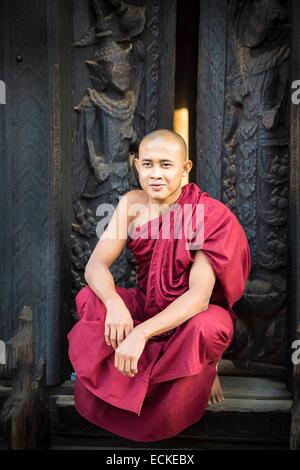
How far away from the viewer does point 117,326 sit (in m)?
2.82

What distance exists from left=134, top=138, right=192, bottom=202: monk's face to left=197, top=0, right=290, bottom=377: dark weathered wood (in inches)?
34.5

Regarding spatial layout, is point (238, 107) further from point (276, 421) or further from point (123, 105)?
point (276, 421)

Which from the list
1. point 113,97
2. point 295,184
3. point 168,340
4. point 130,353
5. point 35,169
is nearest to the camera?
point 130,353

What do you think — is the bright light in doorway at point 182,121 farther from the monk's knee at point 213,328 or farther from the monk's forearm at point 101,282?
the monk's knee at point 213,328

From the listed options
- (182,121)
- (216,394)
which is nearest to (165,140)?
(182,121)

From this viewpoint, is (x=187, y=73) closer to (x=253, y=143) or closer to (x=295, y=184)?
(x=253, y=143)

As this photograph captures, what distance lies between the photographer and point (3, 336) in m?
3.86

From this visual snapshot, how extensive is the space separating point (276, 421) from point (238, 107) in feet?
5.95

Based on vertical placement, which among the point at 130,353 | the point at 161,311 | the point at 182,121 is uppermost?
the point at 182,121

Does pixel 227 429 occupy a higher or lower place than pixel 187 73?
lower

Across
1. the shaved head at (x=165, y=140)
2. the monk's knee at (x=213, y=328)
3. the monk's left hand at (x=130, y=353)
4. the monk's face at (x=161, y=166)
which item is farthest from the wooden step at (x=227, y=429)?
the shaved head at (x=165, y=140)

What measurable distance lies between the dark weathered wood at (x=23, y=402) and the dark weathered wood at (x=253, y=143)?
1.30m

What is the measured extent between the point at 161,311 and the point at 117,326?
0.26 meters

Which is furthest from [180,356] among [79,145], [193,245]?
[79,145]
